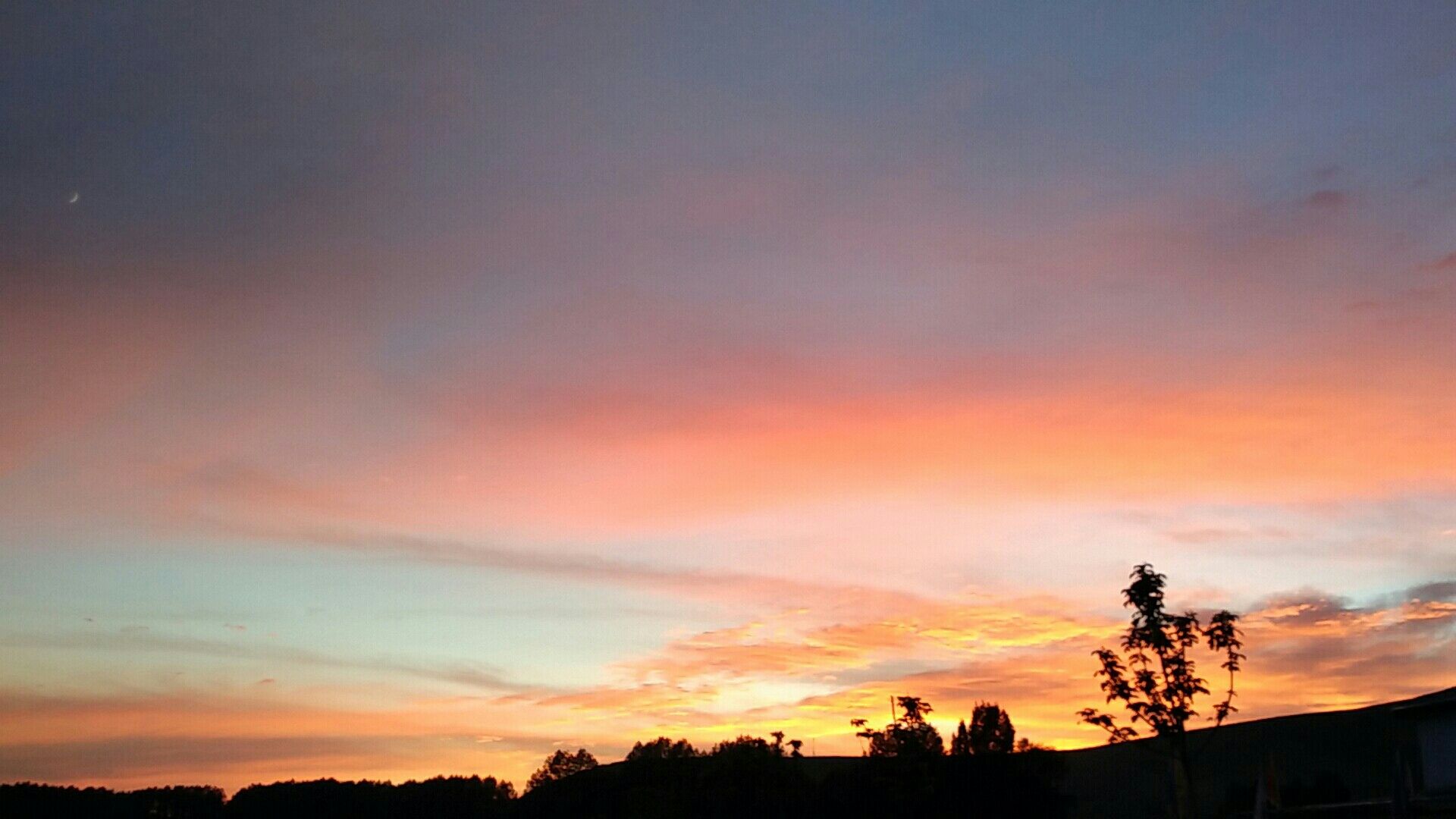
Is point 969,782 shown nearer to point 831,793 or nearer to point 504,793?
point 831,793

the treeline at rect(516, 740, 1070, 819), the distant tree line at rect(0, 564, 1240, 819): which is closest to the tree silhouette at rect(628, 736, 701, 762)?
the distant tree line at rect(0, 564, 1240, 819)

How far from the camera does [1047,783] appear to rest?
56.8 m

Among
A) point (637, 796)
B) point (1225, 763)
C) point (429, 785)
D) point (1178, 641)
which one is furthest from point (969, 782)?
point (429, 785)

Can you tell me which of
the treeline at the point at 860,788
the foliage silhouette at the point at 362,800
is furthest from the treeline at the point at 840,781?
the foliage silhouette at the point at 362,800

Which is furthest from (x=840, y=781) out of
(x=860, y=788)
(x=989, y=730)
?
(x=989, y=730)

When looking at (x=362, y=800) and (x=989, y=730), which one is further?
(x=362, y=800)

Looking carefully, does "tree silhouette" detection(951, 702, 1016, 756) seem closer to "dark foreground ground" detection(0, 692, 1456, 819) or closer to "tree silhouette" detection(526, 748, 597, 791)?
"dark foreground ground" detection(0, 692, 1456, 819)

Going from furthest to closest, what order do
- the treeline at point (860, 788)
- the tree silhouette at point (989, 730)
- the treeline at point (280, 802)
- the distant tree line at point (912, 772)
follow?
1. the treeline at point (280, 802)
2. the tree silhouette at point (989, 730)
3. the treeline at point (860, 788)
4. the distant tree line at point (912, 772)

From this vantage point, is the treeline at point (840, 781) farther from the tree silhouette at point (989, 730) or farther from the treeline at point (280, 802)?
the treeline at point (280, 802)

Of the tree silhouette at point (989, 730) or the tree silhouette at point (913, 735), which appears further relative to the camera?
the tree silhouette at point (989, 730)

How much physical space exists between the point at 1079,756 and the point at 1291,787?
16979 millimetres

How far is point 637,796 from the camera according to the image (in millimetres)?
68062

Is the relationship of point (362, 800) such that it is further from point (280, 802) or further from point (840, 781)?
point (840, 781)

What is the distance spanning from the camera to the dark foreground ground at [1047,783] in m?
38.5
